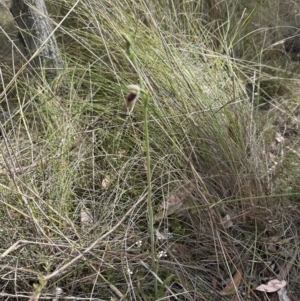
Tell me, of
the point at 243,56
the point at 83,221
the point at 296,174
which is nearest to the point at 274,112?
the point at 243,56

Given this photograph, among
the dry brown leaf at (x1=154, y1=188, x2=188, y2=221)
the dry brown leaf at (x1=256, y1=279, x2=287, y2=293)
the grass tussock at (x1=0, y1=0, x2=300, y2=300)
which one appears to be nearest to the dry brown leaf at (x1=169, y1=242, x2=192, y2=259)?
the grass tussock at (x1=0, y1=0, x2=300, y2=300)

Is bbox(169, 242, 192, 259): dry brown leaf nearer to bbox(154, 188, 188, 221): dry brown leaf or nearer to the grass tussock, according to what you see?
the grass tussock

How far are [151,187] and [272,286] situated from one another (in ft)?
1.84

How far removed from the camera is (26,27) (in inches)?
105

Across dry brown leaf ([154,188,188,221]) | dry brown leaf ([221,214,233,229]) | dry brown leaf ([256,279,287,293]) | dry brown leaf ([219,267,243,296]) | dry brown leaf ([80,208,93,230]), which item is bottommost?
dry brown leaf ([256,279,287,293])

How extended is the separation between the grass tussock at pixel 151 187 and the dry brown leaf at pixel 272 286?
0.09 ft

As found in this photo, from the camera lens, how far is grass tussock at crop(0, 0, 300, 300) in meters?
1.85

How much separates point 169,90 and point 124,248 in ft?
2.31

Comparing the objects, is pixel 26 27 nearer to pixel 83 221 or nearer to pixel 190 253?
pixel 83 221

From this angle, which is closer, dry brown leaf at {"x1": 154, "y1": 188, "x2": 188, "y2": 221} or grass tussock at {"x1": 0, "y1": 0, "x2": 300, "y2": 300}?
grass tussock at {"x1": 0, "y1": 0, "x2": 300, "y2": 300}

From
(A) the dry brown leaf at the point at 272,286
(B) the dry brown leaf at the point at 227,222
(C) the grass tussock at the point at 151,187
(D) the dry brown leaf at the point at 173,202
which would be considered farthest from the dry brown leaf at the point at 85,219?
(A) the dry brown leaf at the point at 272,286

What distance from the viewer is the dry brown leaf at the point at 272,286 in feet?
6.31

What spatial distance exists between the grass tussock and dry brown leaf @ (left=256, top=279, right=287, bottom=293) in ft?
0.09

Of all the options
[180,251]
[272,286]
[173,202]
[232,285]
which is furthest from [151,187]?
[272,286]
